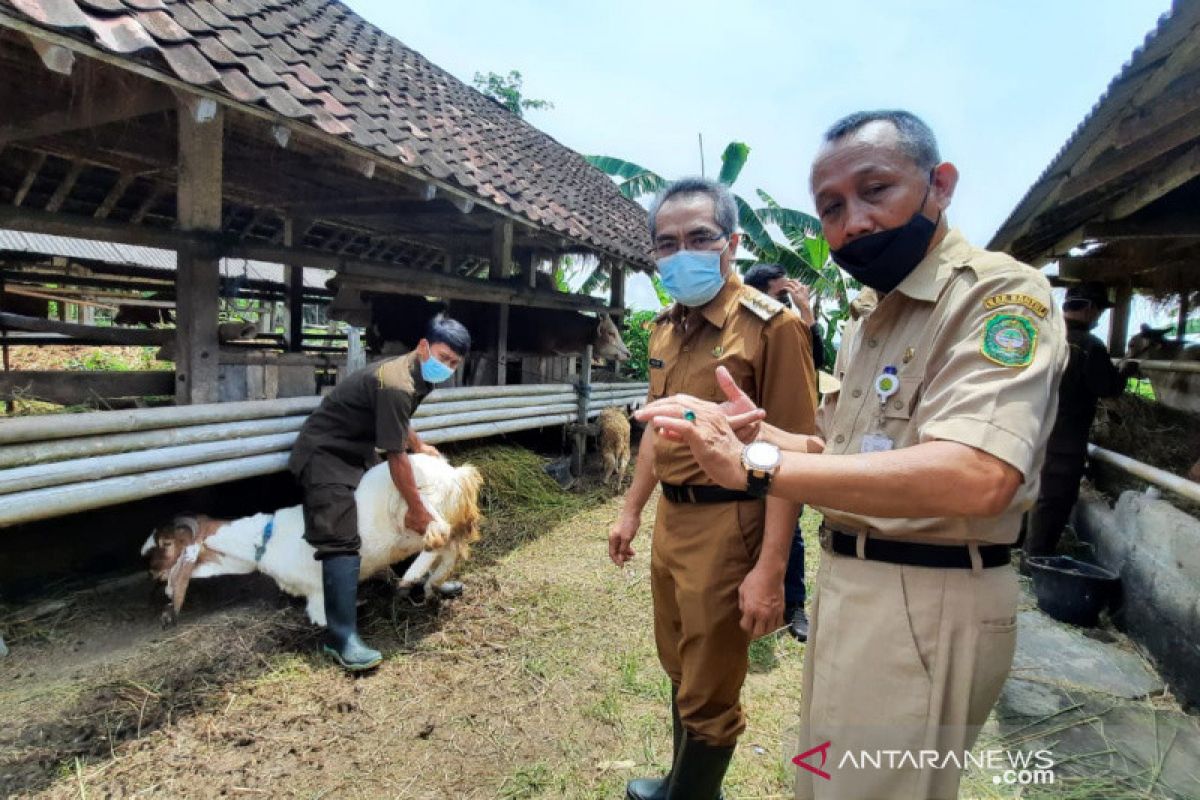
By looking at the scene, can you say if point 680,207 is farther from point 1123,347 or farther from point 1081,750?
point 1123,347

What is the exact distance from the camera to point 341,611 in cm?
340

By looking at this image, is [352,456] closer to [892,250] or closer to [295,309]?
[892,250]

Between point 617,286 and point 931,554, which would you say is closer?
point 931,554

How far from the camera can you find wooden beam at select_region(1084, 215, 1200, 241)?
164 inches

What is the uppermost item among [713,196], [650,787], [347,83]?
[347,83]

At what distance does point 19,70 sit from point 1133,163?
5868 mm

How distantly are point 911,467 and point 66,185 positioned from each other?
660 centimetres

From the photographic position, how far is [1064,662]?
3492mm

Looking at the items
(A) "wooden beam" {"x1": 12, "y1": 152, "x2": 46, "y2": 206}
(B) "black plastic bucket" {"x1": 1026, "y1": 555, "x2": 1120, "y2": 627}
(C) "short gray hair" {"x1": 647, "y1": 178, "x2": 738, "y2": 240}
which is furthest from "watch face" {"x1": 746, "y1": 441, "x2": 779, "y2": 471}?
(A) "wooden beam" {"x1": 12, "y1": 152, "x2": 46, "y2": 206}

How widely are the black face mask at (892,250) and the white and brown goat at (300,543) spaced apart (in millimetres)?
3001

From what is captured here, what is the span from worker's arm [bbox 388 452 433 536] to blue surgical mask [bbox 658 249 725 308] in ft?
6.92

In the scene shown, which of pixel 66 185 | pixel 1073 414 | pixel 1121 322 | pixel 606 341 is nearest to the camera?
pixel 1073 414

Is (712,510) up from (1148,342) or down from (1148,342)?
down

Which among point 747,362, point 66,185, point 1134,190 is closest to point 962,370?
point 747,362
